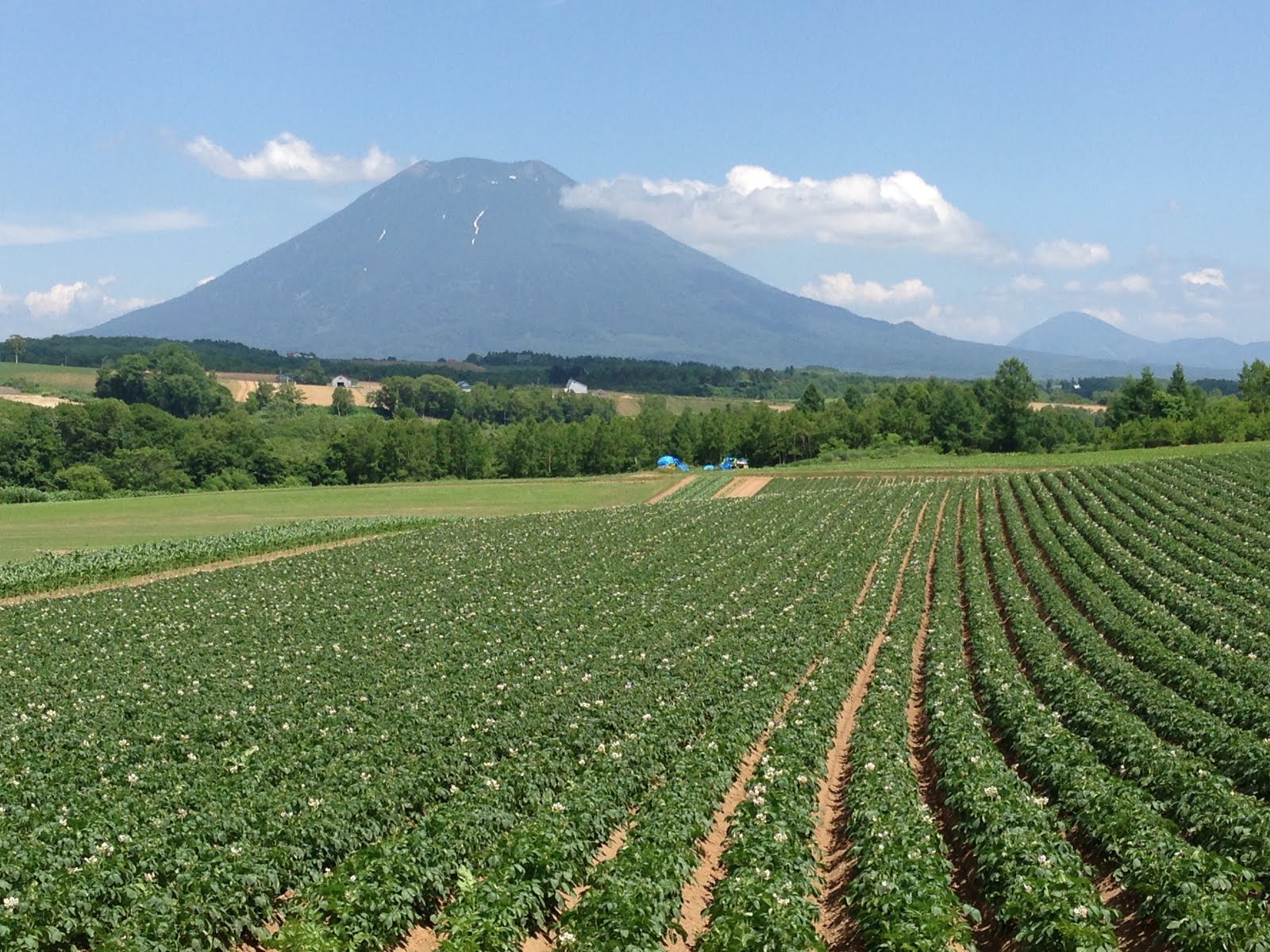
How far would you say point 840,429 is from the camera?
13062 centimetres

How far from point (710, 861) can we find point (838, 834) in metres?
2.20

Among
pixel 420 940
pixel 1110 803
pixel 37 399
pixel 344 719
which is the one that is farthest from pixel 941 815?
pixel 37 399

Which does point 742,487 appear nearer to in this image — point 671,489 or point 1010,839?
point 671,489

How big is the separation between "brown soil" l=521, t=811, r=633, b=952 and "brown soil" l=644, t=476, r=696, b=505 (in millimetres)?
58999

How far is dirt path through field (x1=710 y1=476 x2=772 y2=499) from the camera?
3046 inches

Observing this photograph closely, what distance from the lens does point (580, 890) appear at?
45.1 ft

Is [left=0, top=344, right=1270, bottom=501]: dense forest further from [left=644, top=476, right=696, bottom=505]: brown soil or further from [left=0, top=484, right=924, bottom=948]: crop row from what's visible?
[left=0, top=484, right=924, bottom=948]: crop row

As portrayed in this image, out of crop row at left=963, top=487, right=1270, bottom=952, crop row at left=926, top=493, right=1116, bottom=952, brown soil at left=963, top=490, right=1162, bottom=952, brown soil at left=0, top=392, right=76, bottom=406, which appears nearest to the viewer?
crop row at left=963, top=487, right=1270, bottom=952

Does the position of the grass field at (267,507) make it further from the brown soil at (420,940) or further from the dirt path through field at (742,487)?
the brown soil at (420,940)

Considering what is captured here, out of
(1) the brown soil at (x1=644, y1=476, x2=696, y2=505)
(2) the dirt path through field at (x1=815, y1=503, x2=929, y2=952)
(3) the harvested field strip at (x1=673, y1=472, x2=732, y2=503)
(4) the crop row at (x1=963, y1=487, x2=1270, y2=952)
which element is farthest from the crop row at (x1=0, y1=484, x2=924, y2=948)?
(3) the harvested field strip at (x1=673, y1=472, x2=732, y2=503)

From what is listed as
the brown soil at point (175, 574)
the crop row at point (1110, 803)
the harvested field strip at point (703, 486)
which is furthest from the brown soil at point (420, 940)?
the harvested field strip at point (703, 486)

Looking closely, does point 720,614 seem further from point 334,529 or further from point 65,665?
point 334,529

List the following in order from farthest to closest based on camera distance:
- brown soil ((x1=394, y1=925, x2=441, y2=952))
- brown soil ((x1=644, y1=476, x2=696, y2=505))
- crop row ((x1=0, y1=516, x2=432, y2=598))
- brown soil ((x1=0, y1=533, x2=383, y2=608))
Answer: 1. brown soil ((x1=644, y1=476, x2=696, y2=505))
2. crop row ((x1=0, y1=516, x2=432, y2=598))
3. brown soil ((x1=0, y1=533, x2=383, y2=608))
4. brown soil ((x1=394, y1=925, x2=441, y2=952))

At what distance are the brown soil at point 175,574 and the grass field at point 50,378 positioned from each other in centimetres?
13219
